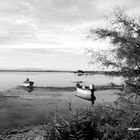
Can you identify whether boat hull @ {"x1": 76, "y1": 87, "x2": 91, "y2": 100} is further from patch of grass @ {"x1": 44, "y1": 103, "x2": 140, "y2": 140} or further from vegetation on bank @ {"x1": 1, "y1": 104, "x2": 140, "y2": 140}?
patch of grass @ {"x1": 44, "y1": 103, "x2": 140, "y2": 140}

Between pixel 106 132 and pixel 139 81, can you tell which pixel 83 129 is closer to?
pixel 106 132

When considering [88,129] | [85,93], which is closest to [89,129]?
[88,129]

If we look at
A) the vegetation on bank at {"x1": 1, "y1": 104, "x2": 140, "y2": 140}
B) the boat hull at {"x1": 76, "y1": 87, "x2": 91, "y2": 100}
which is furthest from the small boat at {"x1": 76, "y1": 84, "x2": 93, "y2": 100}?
the vegetation on bank at {"x1": 1, "y1": 104, "x2": 140, "y2": 140}

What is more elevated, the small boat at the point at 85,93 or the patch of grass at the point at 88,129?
the patch of grass at the point at 88,129

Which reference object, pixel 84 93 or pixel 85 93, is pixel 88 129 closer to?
pixel 85 93

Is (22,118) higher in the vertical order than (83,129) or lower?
lower

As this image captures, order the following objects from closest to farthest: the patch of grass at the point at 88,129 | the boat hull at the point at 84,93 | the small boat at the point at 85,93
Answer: the patch of grass at the point at 88,129 → the small boat at the point at 85,93 → the boat hull at the point at 84,93

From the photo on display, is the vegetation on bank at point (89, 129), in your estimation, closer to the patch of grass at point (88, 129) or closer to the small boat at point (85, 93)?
the patch of grass at point (88, 129)

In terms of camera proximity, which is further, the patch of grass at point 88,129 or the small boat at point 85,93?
the small boat at point 85,93

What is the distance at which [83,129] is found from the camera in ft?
30.8

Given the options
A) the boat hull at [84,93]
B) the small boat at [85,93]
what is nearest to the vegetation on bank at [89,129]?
the small boat at [85,93]

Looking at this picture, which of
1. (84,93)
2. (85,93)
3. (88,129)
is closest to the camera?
(88,129)

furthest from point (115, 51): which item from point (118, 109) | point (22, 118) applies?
point (22, 118)

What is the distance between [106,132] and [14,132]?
800cm
